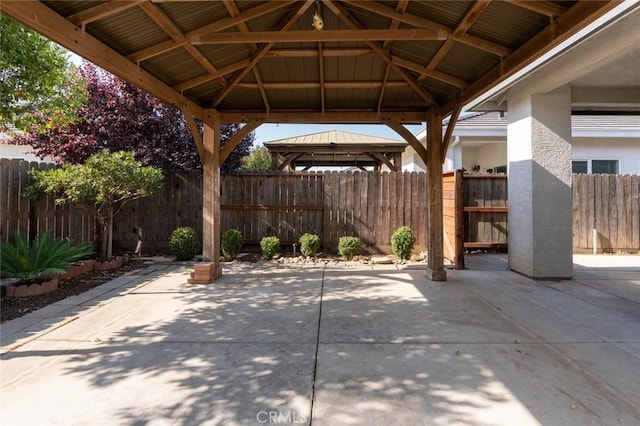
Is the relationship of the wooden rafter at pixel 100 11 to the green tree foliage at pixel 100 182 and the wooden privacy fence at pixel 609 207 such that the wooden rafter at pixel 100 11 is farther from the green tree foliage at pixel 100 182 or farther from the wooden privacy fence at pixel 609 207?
the wooden privacy fence at pixel 609 207

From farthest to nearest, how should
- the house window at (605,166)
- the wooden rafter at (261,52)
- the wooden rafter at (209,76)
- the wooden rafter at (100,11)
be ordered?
the house window at (605,166), the wooden rafter at (209,76), the wooden rafter at (261,52), the wooden rafter at (100,11)

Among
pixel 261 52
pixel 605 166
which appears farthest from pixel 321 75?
pixel 605 166

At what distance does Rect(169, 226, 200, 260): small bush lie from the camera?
7160 mm

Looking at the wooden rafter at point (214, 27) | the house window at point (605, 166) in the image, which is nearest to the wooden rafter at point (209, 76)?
the wooden rafter at point (214, 27)

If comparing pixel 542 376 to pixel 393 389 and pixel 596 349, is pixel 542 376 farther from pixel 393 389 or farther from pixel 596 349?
pixel 393 389

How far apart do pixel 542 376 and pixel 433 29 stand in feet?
11.6

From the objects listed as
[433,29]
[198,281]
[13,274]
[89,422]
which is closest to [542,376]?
[89,422]

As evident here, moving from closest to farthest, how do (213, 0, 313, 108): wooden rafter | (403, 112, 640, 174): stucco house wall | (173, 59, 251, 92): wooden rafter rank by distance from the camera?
(213, 0, 313, 108): wooden rafter, (173, 59, 251, 92): wooden rafter, (403, 112, 640, 174): stucco house wall

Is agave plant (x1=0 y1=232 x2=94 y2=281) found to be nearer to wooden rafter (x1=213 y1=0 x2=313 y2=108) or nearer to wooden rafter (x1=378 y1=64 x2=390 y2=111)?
wooden rafter (x1=213 y1=0 x2=313 y2=108)

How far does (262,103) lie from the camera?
6113 mm

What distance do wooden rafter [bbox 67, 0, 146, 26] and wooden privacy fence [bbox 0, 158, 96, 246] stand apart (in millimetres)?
3916

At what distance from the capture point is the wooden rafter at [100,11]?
2.99m

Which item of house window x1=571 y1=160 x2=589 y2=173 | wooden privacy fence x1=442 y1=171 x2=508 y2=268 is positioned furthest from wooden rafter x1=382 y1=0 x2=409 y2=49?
house window x1=571 y1=160 x2=589 y2=173
